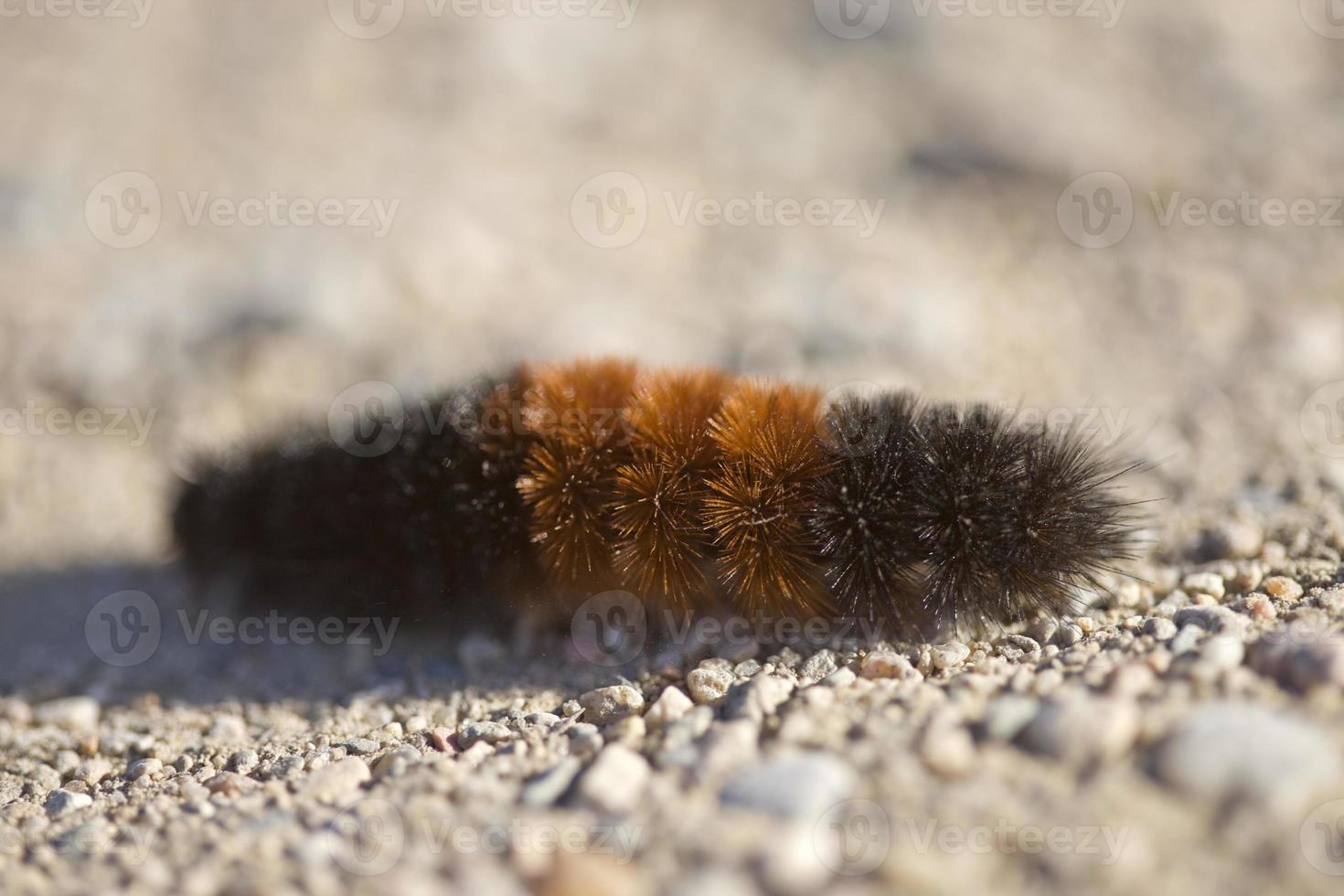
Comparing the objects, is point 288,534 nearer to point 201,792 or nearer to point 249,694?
point 249,694

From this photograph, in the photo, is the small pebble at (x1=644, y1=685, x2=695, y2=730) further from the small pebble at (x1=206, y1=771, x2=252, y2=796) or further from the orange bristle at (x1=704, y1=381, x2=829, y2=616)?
the small pebble at (x1=206, y1=771, x2=252, y2=796)

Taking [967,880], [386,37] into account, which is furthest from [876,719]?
[386,37]

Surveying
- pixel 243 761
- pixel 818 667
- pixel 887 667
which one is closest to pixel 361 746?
pixel 243 761

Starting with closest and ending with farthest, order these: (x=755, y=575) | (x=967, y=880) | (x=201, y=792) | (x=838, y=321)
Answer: (x=967, y=880), (x=201, y=792), (x=755, y=575), (x=838, y=321)

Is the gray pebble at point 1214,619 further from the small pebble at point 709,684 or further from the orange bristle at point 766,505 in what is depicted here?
the small pebble at point 709,684

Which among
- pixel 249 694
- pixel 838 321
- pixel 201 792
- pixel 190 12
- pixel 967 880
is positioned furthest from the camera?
pixel 190 12

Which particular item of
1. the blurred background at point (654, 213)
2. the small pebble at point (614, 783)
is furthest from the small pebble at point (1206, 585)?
the small pebble at point (614, 783)

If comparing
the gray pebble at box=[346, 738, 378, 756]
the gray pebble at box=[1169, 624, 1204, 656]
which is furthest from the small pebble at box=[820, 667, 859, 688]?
the gray pebble at box=[346, 738, 378, 756]
